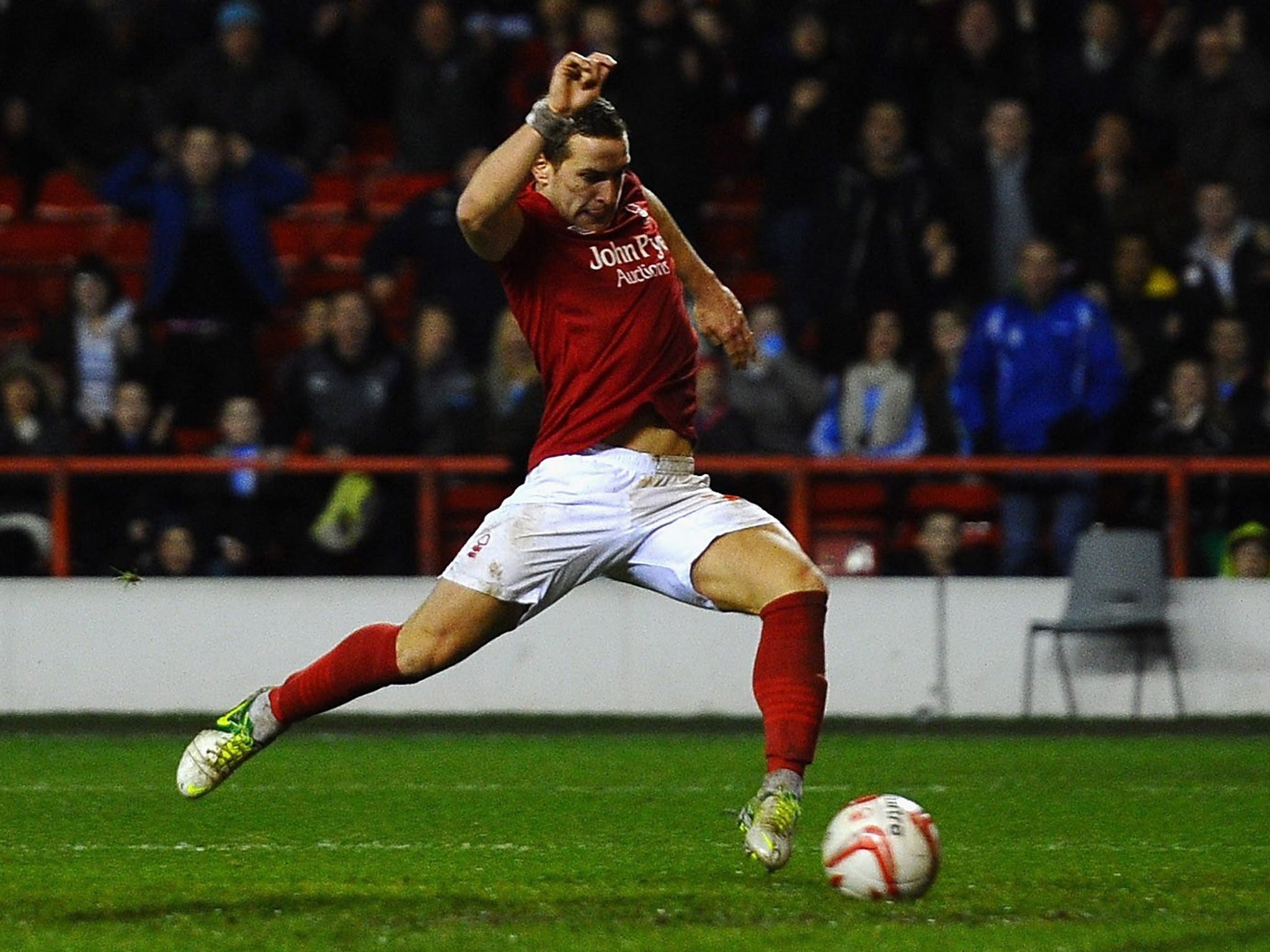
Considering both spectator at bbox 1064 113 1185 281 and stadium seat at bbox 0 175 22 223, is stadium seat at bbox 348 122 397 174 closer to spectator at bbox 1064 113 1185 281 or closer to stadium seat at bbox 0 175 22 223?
stadium seat at bbox 0 175 22 223

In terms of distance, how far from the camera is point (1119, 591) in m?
11.6

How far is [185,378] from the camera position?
13.0 metres

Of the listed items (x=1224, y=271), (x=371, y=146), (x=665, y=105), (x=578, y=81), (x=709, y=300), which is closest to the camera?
(x=578, y=81)

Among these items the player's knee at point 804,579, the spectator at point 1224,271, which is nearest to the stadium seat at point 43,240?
the spectator at point 1224,271

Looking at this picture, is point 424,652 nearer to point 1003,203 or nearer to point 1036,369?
point 1036,369

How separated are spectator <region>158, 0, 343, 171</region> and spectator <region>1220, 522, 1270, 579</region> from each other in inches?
242

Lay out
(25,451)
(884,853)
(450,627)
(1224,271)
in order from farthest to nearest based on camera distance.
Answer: (1224,271)
(25,451)
(450,627)
(884,853)

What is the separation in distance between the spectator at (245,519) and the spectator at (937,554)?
300 centimetres

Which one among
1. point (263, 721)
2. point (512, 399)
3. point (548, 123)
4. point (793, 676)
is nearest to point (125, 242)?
point (512, 399)

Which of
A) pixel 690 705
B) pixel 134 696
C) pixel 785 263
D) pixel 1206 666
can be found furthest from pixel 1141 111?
pixel 134 696

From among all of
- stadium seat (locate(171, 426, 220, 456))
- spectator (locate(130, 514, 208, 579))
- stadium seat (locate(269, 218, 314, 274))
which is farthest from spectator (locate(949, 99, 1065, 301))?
spectator (locate(130, 514, 208, 579))

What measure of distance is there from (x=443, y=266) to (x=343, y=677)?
23.4 feet

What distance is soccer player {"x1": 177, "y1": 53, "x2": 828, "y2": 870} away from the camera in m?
6.09

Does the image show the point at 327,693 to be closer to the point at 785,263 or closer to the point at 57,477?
the point at 57,477
